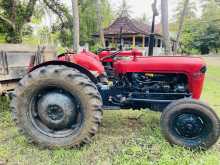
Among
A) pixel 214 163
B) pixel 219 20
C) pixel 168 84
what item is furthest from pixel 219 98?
pixel 219 20

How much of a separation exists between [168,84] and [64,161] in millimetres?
1729

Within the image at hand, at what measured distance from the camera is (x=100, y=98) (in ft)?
11.5

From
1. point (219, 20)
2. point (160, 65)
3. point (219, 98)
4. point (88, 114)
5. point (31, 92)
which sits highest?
point (219, 20)

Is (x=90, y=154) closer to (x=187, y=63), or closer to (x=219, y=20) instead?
(x=187, y=63)

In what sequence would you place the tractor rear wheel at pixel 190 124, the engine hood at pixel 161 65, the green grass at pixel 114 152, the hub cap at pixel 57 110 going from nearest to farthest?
the green grass at pixel 114 152 < the tractor rear wheel at pixel 190 124 < the hub cap at pixel 57 110 < the engine hood at pixel 161 65

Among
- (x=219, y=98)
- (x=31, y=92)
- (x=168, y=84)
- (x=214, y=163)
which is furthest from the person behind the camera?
(x=219, y=98)

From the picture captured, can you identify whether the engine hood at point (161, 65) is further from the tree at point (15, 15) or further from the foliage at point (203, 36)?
the foliage at point (203, 36)

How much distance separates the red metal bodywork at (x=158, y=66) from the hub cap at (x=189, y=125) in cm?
54

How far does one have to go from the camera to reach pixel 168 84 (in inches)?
156

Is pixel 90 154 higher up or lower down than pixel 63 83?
lower down

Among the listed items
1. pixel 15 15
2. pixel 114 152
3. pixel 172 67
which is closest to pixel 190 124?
pixel 172 67

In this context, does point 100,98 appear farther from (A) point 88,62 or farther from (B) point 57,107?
(A) point 88,62

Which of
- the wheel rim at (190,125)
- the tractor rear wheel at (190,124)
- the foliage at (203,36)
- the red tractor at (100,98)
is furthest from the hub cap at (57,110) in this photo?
the foliage at (203,36)

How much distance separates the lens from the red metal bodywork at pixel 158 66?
376 centimetres
